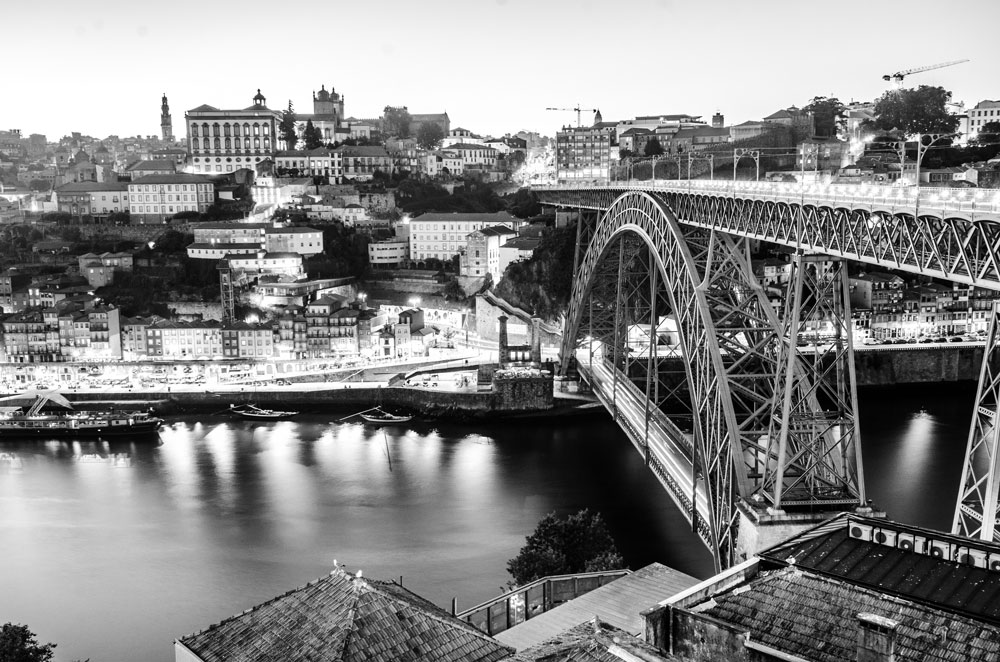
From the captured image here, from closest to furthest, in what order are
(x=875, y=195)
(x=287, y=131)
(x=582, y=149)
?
(x=875, y=195) → (x=582, y=149) → (x=287, y=131)

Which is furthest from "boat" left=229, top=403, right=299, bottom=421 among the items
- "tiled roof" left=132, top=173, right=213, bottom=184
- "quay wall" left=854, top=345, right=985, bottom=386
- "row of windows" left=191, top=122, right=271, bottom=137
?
"row of windows" left=191, top=122, right=271, bottom=137

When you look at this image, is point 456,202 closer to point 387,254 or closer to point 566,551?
point 387,254

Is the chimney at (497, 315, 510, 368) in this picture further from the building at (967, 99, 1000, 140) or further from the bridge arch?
the building at (967, 99, 1000, 140)

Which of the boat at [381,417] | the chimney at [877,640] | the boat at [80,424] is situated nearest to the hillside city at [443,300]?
the chimney at [877,640]

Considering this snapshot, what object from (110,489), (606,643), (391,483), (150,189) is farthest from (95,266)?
(606,643)

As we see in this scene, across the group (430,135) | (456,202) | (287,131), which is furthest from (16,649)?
(430,135)

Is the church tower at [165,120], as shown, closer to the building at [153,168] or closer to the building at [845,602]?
the building at [153,168]
